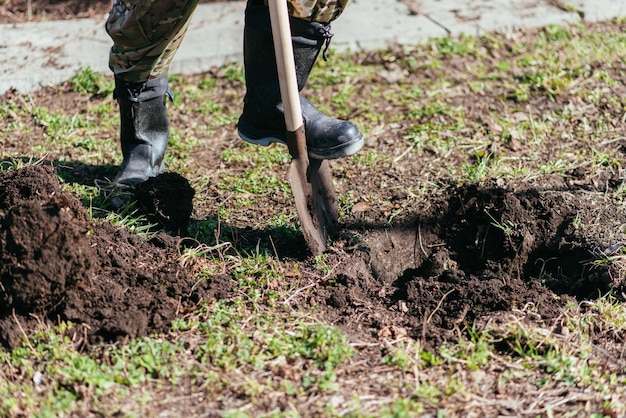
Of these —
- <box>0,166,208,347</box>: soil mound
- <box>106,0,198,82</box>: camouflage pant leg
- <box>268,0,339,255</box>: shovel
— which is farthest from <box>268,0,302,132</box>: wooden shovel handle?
<box>0,166,208,347</box>: soil mound

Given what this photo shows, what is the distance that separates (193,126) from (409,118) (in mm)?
1221

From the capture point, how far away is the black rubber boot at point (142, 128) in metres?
3.53

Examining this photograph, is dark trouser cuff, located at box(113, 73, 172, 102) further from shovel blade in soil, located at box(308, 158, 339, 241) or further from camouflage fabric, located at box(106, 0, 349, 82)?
shovel blade in soil, located at box(308, 158, 339, 241)

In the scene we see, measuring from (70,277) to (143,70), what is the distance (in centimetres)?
119

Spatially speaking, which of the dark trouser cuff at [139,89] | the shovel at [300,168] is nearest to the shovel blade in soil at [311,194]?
the shovel at [300,168]

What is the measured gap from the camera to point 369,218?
3.39 metres

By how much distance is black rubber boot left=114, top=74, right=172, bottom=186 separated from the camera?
11.6 feet

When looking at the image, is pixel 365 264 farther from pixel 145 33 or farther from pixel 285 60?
pixel 145 33

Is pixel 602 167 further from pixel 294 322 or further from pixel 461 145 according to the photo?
pixel 294 322

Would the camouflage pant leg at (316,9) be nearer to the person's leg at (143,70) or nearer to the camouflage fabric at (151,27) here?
the camouflage fabric at (151,27)

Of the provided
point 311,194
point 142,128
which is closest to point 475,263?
point 311,194

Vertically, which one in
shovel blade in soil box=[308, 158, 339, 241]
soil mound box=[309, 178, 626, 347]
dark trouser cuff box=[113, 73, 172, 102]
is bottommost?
soil mound box=[309, 178, 626, 347]

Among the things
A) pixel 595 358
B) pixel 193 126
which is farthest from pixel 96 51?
pixel 595 358

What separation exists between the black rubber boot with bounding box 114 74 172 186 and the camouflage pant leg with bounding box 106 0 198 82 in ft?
0.26
